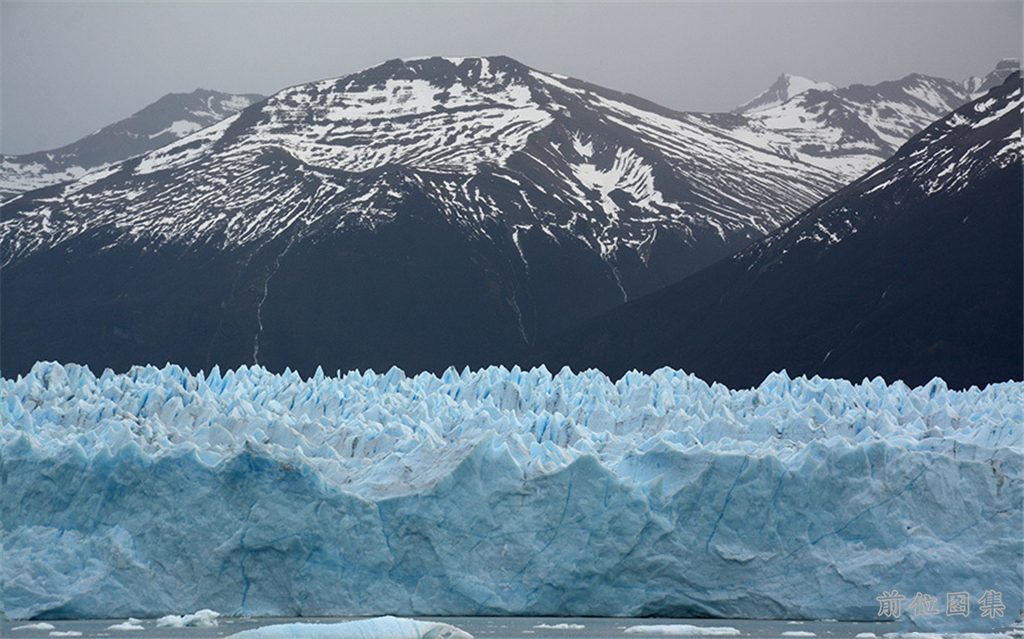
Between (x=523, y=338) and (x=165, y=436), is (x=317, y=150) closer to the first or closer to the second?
(x=523, y=338)

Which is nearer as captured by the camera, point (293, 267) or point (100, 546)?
point (100, 546)

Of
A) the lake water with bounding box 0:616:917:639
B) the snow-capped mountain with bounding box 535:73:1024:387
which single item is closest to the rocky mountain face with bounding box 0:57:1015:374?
the snow-capped mountain with bounding box 535:73:1024:387

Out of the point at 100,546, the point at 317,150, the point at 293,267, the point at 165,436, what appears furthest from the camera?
the point at 317,150

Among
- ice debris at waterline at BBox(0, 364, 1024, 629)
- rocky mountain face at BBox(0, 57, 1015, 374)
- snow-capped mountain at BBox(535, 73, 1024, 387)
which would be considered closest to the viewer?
ice debris at waterline at BBox(0, 364, 1024, 629)

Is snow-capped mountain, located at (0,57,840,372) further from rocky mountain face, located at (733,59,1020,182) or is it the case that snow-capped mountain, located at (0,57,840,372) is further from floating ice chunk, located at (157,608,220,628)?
floating ice chunk, located at (157,608,220,628)

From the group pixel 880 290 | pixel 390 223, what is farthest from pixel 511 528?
pixel 390 223

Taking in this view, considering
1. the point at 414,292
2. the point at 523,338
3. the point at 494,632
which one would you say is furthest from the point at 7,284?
the point at 494,632
